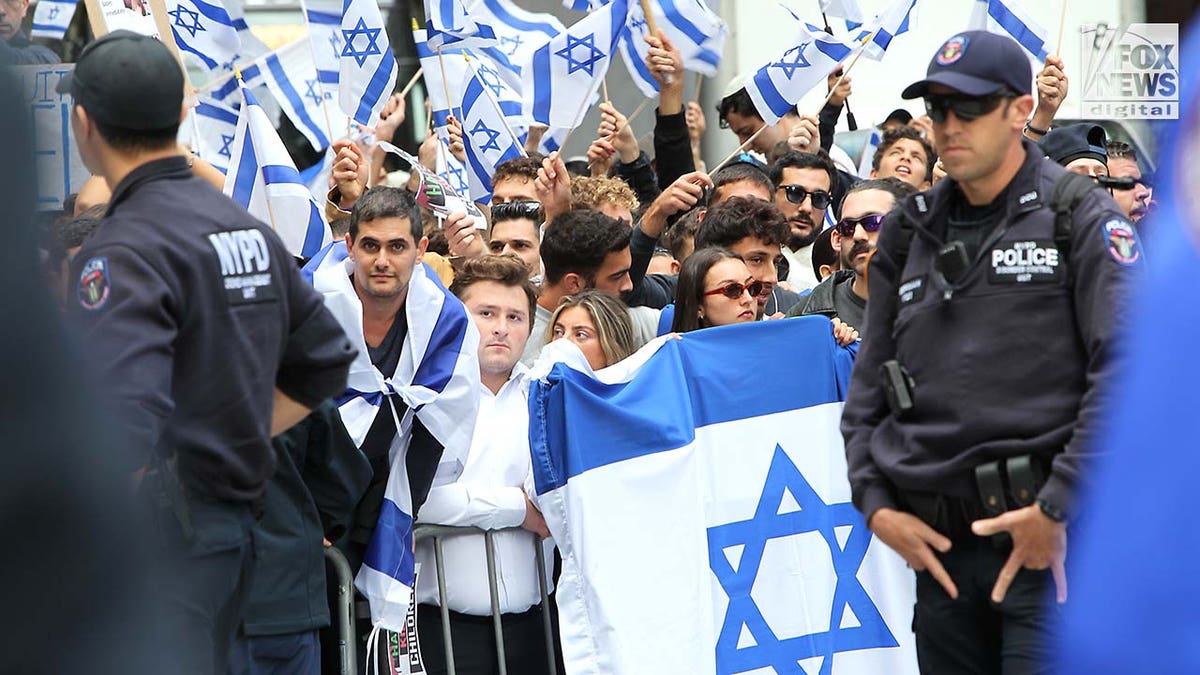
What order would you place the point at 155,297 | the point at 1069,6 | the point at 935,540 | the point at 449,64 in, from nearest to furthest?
1. the point at 155,297
2. the point at 935,540
3. the point at 449,64
4. the point at 1069,6

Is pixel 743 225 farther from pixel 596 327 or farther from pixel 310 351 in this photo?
pixel 310 351

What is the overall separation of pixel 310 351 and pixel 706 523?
7.52ft

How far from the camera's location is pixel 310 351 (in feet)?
13.8

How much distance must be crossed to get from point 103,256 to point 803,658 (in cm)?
320

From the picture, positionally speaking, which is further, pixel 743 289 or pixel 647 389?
pixel 743 289

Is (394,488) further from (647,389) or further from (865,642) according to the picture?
(865,642)

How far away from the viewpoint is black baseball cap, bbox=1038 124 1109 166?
7293 millimetres

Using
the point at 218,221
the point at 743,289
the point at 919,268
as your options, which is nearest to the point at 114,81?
the point at 218,221

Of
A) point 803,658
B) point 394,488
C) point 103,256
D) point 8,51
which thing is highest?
point 8,51

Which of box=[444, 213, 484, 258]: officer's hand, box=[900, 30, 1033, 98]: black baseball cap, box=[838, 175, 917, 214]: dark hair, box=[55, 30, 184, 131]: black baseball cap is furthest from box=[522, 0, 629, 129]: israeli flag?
box=[55, 30, 184, 131]: black baseball cap

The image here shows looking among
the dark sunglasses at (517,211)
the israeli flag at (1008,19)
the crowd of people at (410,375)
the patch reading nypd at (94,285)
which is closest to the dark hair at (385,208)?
the crowd of people at (410,375)

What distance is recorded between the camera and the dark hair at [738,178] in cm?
825

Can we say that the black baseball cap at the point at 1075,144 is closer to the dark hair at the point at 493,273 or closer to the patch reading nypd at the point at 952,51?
the dark hair at the point at 493,273

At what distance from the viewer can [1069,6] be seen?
1398cm
